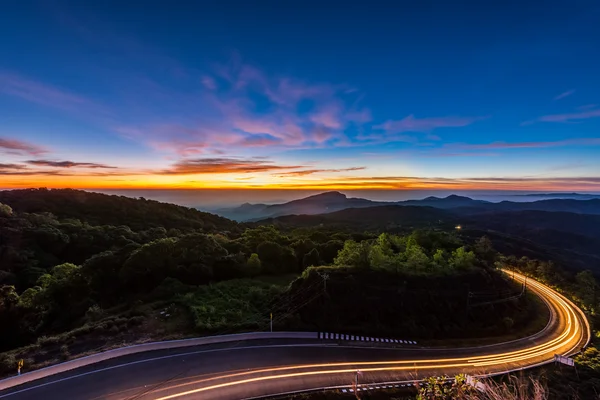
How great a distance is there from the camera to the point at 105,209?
10225 centimetres

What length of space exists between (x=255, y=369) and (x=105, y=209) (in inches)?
3959

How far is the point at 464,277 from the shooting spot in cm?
3953

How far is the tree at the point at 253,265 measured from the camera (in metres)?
44.7

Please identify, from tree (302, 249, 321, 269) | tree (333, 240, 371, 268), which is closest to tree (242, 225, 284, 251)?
tree (302, 249, 321, 269)

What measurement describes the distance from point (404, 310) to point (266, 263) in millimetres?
22355

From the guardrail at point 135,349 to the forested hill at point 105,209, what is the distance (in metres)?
70.2

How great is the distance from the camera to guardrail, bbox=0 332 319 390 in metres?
19.3

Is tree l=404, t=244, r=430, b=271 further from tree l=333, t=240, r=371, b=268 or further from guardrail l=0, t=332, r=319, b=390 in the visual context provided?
guardrail l=0, t=332, r=319, b=390

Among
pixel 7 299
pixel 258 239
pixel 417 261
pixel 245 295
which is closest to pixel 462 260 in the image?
pixel 417 261

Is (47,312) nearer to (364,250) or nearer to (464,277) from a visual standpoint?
(364,250)

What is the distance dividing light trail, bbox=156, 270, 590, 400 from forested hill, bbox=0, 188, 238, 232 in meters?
75.5

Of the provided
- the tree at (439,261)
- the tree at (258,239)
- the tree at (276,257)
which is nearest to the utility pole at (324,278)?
the tree at (439,261)

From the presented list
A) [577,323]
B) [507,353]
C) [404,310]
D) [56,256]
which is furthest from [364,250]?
[56,256]

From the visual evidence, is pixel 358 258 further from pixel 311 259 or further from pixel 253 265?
pixel 253 265
